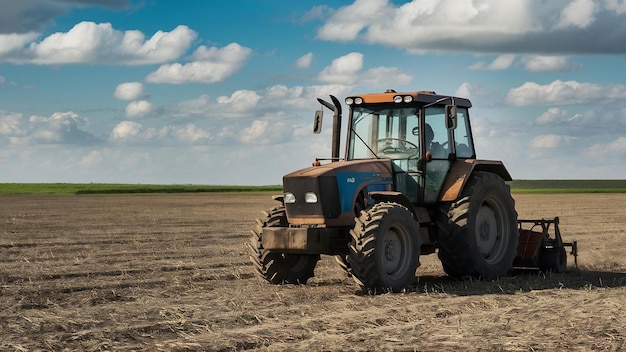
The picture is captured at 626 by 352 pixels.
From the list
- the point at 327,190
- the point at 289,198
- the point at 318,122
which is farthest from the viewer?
the point at 318,122

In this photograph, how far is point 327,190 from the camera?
1204cm

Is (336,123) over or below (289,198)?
over

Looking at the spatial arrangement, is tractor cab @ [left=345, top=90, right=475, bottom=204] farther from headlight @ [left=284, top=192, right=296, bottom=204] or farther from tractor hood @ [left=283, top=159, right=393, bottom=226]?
headlight @ [left=284, top=192, right=296, bottom=204]

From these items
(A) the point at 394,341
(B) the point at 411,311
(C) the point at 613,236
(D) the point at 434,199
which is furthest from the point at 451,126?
(C) the point at 613,236

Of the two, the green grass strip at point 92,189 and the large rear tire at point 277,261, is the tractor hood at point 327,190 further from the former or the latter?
the green grass strip at point 92,189

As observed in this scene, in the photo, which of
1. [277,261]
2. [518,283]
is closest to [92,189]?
[277,261]

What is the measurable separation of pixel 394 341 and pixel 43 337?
3.45 meters

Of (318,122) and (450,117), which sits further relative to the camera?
(318,122)

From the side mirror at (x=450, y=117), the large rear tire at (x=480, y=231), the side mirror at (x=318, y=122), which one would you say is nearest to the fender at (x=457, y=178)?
the large rear tire at (x=480, y=231)

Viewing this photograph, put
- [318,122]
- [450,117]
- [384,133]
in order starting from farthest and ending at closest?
[384,133]
[318,122]
[450,117]

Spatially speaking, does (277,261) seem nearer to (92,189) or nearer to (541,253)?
(541,253)

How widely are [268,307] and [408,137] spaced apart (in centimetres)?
379

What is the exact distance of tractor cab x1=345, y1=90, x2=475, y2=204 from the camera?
13.0 metres

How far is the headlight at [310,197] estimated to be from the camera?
12.0 metres
